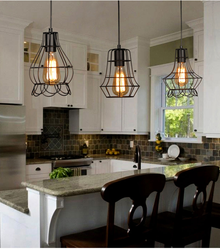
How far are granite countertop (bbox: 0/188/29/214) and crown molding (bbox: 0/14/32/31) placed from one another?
9.29 ft

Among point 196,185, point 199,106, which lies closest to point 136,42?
point 199,106

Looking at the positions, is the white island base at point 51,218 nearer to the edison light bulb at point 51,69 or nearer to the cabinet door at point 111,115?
the edison light bulb at point 51,69

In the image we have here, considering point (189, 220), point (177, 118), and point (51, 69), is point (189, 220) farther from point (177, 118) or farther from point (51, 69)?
point (177, 118)

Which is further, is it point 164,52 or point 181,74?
point 164,52

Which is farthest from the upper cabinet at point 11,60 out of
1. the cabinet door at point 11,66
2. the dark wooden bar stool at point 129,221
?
the dark wooden bar stool at point 129,221

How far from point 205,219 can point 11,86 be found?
3.28 metres

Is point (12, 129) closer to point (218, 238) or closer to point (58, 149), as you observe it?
point (58, 149)

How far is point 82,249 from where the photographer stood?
1.77m

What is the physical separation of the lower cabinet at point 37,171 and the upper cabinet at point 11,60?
3.03ft

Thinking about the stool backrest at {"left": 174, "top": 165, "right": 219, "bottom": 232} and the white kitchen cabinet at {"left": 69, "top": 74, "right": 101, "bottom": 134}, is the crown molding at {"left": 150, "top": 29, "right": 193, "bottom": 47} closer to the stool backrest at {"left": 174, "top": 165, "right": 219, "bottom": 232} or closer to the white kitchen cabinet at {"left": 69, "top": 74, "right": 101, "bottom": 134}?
the white kitchen cabinet at {"left": 69, "top": 74, "right": 101, "bottom": 134}

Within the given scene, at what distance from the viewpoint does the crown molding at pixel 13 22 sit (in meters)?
4.51

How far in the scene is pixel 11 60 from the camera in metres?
4.61

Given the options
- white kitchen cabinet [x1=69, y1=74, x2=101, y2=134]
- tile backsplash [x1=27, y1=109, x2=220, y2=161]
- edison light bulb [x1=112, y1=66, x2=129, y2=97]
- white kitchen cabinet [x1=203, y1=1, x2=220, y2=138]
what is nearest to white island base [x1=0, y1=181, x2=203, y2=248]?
edison light bulb [x1=112, y1=66, x2=129, y2=97]

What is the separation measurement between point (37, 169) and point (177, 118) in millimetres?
2301
